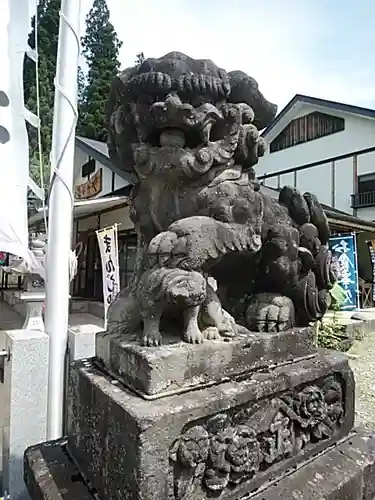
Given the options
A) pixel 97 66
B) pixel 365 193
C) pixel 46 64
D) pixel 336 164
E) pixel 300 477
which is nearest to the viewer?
pixel 300 477

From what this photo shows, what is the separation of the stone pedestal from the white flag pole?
1.58 feet

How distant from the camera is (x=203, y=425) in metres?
1.09

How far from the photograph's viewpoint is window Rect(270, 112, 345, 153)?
15172 millimetres

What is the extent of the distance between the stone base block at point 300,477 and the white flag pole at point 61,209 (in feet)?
1.56

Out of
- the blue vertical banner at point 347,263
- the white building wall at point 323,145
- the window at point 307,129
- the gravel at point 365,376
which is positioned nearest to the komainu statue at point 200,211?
the gravel at point 365,376

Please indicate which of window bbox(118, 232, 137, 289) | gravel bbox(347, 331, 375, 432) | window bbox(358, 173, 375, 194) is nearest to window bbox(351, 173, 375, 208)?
window bbox(358, 173, 375, 194)

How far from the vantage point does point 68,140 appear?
2264mm

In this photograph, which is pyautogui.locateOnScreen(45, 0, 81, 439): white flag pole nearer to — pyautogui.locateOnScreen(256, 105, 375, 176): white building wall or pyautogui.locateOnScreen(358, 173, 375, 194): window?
pyautogui.locateOnScreen(358, 173, 375, 194): window

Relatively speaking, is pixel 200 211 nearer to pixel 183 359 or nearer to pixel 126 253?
pixel 183 359

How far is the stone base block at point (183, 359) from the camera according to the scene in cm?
109

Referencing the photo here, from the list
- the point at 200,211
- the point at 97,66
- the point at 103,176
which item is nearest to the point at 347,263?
the point at 103,176

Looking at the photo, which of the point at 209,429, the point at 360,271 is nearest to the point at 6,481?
the point at 209,429

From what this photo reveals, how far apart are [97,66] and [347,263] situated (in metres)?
15.5

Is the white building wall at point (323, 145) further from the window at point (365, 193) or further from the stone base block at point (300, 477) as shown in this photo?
the stone base block at point (300, 477)
